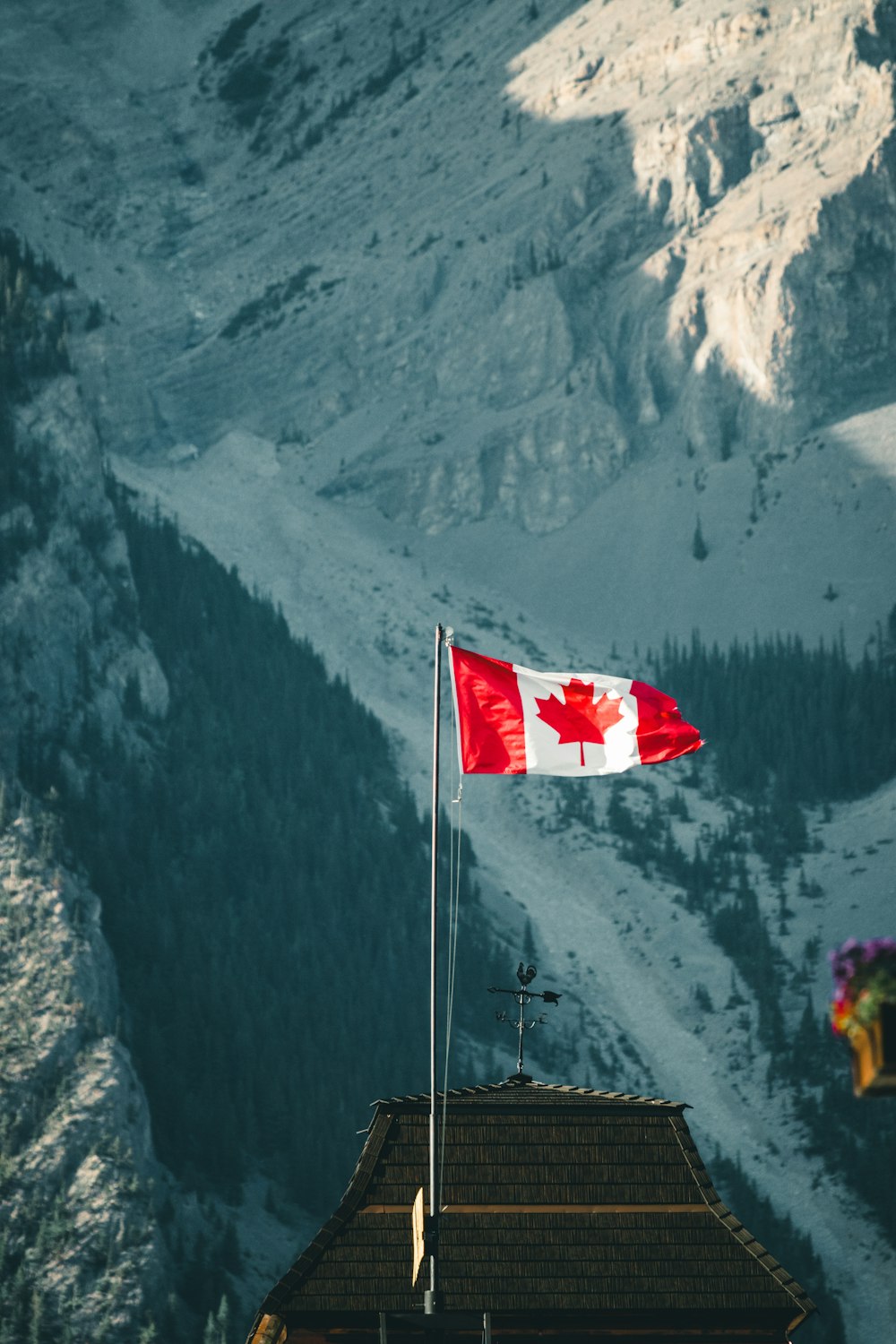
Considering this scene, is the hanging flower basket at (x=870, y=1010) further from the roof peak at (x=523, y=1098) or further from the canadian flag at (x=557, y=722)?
the roof peak at (x=523, y=1098)

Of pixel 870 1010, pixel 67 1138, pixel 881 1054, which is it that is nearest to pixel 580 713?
pixel 870 1010

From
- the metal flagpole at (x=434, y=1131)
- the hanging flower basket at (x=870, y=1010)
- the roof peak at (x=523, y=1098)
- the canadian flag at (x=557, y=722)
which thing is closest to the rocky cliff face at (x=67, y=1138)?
the roof peak at (x=523, y=1098)

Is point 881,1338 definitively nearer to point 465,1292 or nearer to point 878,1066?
point 465,1292

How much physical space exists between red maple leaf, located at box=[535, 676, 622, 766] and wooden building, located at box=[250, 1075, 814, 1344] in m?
7.79

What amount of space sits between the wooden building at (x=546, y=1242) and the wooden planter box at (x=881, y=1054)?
61.1ft

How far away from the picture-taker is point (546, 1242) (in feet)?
155

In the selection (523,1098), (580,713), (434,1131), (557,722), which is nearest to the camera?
(434,1131)

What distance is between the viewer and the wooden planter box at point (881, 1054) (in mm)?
27641

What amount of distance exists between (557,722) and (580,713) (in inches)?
19.6

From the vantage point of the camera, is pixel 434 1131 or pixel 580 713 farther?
pixel 580 713

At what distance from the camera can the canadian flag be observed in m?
46.9

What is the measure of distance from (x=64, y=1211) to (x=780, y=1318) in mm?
135089

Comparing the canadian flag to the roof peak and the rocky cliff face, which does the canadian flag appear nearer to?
the roof peak

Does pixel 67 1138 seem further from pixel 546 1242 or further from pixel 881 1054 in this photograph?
pixel 881 1054
